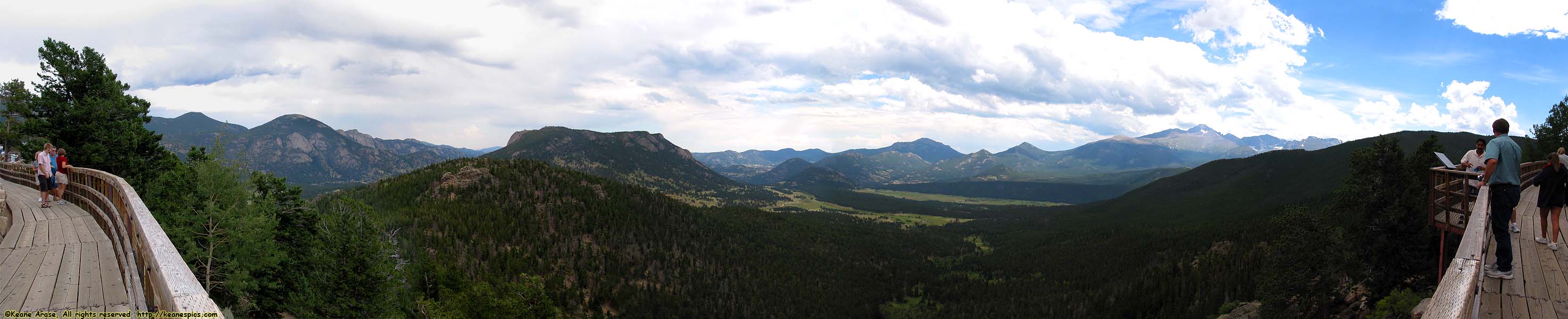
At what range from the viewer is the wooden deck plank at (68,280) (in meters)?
8.57

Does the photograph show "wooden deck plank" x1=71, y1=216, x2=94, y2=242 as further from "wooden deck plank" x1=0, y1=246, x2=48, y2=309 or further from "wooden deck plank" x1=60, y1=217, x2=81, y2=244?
"wooden deck plank" x1=0, y1=246, x2=48, y2=309

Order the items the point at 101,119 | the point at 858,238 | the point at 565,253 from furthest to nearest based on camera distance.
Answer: the point at 858,238
the point at 565,253
the point at 101,119

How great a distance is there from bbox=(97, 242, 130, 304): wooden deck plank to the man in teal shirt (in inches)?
894

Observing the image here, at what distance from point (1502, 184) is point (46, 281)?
29320mm

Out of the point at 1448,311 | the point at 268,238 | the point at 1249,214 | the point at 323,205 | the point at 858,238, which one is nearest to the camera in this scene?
the point at 1448,311

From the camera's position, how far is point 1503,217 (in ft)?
34.2

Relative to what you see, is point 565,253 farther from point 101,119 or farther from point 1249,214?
point 1249,214

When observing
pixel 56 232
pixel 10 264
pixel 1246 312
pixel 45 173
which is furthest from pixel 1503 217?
pixel 1246 312

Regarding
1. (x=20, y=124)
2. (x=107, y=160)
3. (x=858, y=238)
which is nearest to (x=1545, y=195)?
(x=107, y=160)

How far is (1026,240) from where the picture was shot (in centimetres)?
19375

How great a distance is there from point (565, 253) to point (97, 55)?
73.7 m

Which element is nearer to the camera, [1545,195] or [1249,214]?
[1545,195]

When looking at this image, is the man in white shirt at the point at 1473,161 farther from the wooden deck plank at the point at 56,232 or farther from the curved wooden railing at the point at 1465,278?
the wooden deck plank at the point at 56,232

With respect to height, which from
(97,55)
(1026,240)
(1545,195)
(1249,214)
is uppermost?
(97,55)
